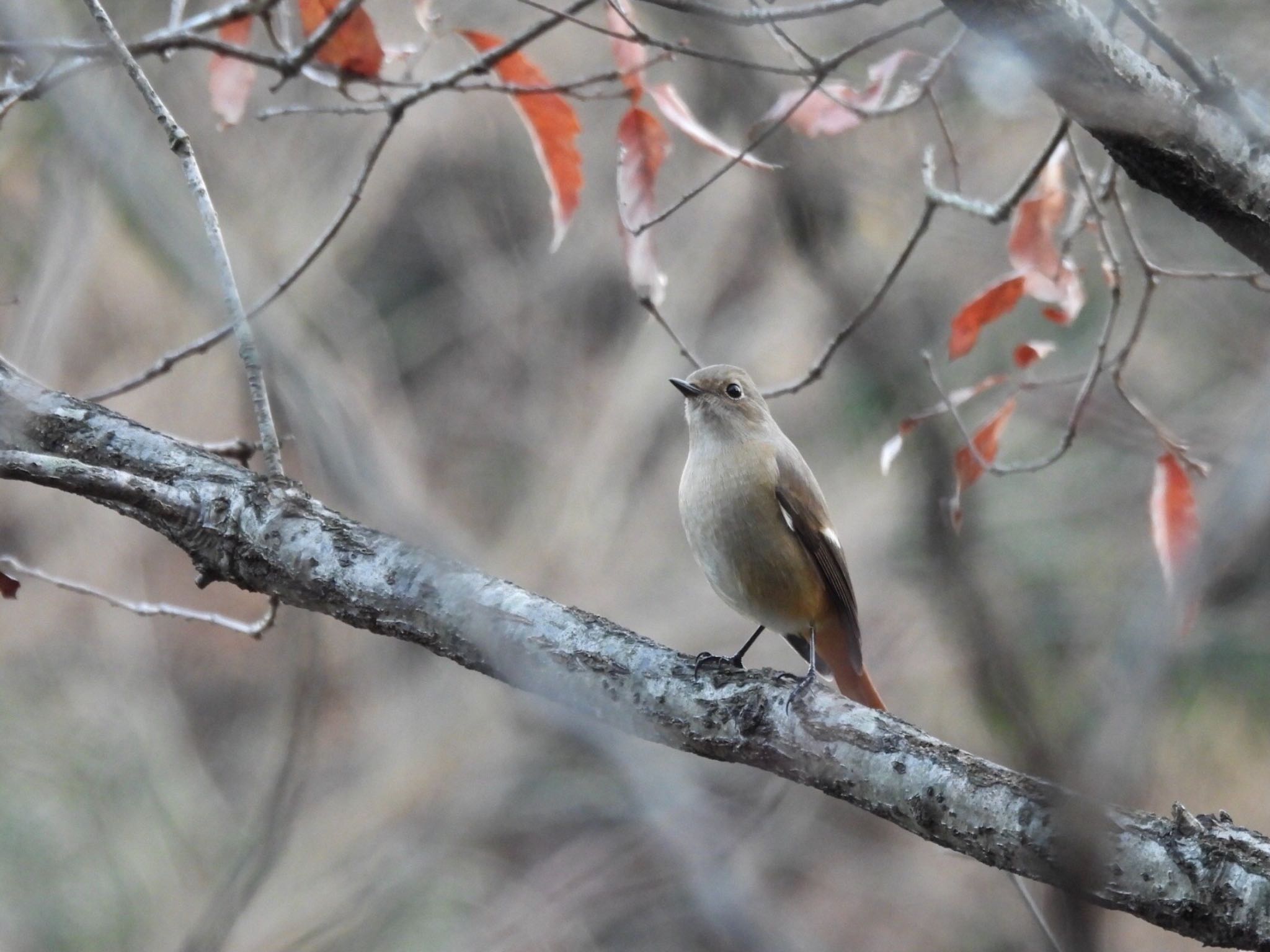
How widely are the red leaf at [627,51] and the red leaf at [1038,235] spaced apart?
91 cm

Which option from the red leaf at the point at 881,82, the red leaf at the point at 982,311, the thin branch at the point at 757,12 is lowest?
the thin branch at the point at 757,12

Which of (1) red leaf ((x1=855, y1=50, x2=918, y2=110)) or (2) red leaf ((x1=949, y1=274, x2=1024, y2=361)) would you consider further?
(1) red leaf ((x1=855, y1=50, x2=918, y2=110))

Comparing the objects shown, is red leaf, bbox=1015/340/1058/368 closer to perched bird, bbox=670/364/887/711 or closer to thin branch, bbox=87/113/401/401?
perched bird, bbox=670/364/887/711

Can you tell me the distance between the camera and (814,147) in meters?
5.57

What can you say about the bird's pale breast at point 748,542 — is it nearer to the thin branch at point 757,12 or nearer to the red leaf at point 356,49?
the red leaf at point 356,49

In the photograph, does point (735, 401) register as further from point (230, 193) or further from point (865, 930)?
point (865, 930)

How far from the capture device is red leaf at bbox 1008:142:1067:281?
278 cm

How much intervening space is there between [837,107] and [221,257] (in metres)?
1.52

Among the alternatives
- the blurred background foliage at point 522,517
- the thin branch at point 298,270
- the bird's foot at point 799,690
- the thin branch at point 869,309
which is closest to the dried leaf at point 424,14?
the thin branch at point 298,270

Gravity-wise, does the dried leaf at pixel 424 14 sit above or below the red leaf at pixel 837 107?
below

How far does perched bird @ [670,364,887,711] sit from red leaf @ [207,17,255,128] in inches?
55.0

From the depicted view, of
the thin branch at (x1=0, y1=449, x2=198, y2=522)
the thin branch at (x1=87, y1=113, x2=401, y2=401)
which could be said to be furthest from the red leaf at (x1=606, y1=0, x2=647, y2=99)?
the thin branch at (x1=0, y1=449, x2=198, y2=522)

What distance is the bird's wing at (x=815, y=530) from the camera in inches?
135

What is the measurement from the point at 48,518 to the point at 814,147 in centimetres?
410
